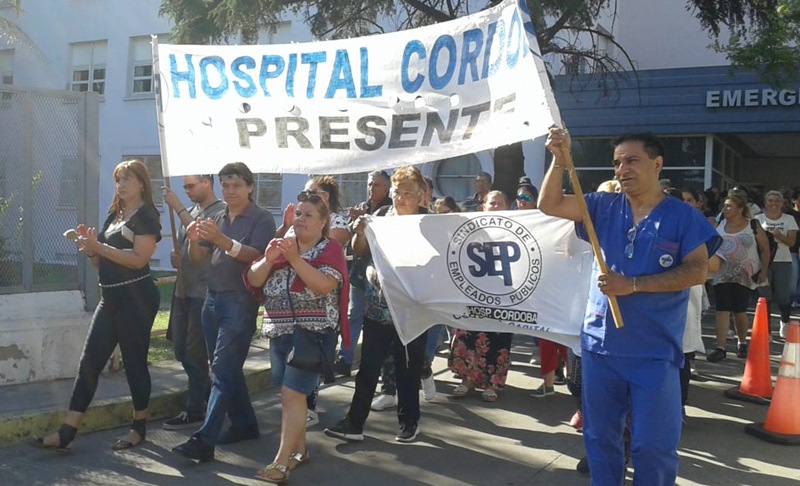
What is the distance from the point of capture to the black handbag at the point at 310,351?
4.76 m

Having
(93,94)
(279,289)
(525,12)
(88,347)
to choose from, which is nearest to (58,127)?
(93,94)

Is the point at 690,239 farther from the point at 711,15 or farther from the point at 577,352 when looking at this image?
the point at 711,15

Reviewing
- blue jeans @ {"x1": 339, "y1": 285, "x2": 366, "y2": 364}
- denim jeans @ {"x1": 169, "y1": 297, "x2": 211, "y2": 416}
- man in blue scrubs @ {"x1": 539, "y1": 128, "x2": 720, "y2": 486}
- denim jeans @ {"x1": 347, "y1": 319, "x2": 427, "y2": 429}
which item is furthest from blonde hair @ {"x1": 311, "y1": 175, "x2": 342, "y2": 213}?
man in blue scrubs @ {"x1": 539, "y1": 128, "x2": 720, "y2": 486}

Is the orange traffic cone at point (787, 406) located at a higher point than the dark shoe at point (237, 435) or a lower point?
higher

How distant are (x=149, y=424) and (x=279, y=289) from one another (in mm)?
2177

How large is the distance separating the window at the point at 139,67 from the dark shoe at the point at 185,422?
17.5 metres

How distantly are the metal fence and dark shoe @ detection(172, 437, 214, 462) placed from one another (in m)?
2.64

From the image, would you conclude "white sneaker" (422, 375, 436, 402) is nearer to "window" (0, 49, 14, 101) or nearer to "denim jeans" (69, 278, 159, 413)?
"denim jeans" (69, 278, 159, 413)

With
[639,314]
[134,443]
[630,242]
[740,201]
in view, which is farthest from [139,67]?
[639,314]

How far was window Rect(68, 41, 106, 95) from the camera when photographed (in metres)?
22.6

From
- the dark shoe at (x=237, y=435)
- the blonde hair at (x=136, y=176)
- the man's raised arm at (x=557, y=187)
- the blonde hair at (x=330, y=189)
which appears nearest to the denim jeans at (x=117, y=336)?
the blonde hair at (x=136, y=176)

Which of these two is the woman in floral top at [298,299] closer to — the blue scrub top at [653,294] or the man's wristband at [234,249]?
the man's wristband at [234,249]

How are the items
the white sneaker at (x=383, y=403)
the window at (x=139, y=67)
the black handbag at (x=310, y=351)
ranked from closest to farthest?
the black handbag at (x=310, y=351) → the white sneaker at (x=383, y=403) → the window at (x=139, y=67)

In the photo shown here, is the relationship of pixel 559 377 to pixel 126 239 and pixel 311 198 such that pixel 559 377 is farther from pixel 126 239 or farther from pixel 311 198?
pixel 126 239
